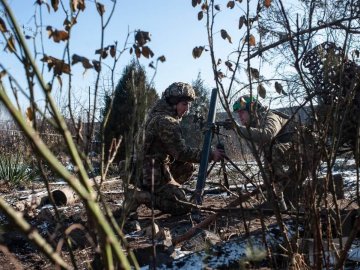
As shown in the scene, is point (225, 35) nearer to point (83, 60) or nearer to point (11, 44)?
point (83, 60)

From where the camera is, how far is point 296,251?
168 centimetres

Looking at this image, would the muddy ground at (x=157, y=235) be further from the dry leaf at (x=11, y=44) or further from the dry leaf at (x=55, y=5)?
the dry leaf at (x=55, y=5)

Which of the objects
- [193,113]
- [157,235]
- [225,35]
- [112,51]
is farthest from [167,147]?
[193,113]

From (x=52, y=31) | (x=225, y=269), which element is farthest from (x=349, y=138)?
(x=52, y=31)

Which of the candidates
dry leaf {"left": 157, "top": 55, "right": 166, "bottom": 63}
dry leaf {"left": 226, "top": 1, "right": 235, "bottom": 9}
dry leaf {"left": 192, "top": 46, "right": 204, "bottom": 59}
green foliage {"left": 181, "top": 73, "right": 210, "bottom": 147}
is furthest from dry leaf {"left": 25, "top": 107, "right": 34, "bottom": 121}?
green foliage {"left": 181, "top": 73, "right": 210, "bottom": 147}

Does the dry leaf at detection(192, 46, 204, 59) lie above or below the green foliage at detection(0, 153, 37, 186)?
above

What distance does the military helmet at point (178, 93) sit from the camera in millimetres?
4699

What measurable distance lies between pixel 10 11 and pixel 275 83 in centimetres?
118

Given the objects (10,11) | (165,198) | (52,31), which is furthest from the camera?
(165,198)

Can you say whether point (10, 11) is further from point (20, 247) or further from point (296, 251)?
point (20, 247)

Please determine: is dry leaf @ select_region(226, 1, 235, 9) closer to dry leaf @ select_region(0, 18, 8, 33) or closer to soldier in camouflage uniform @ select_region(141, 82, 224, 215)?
dry leaf @ select_region(0, 18, 8, 33)

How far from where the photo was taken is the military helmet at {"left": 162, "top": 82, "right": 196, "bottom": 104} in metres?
4.70

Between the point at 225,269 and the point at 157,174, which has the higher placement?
the point at 157,174

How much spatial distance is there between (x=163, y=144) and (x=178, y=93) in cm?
57
